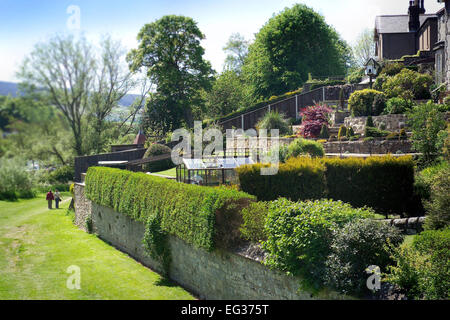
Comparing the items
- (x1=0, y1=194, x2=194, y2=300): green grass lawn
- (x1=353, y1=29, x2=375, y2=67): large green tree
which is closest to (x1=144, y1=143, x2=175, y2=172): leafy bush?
(x1=0, y1=194, x2=194, y2=300): green grass lawn

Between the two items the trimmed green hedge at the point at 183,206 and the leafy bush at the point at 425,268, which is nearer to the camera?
the leafy bush at the point at 425,268

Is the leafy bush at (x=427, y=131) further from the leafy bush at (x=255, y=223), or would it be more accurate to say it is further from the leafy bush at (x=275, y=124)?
the leafy bush at (x=275, y=124)

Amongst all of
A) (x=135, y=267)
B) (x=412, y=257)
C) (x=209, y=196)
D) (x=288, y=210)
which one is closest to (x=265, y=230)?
(x=288, y=210)

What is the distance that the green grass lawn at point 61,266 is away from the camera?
591 inches

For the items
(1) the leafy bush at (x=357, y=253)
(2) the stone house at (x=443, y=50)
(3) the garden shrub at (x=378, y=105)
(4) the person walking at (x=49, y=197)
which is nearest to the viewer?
(1) the leafy bush at (x=357, y=253)

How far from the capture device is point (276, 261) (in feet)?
35.7

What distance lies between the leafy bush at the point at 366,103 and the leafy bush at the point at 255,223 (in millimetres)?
19680

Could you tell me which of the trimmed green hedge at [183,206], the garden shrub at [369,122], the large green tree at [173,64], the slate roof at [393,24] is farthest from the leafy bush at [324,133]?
the slate roof at [393,24]

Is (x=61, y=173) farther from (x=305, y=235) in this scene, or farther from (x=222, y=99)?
(x=222, y=99)

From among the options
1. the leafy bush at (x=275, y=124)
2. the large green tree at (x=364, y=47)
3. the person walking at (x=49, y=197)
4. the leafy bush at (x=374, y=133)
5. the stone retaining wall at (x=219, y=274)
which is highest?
the large green tree at (x=364, y=47)

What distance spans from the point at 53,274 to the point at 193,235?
623 centimetres

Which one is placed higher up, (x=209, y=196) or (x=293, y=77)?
(x=293, y=77)

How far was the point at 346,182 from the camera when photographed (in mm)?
18766
